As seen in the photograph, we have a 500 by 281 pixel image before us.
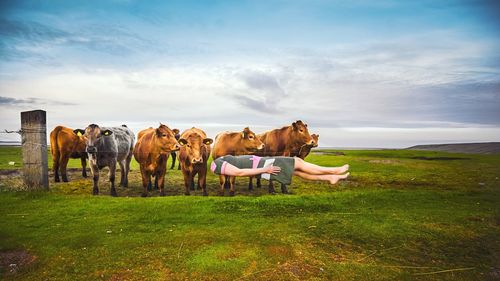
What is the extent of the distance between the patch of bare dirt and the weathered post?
19.9 ft

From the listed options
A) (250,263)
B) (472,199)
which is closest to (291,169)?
(250,263)

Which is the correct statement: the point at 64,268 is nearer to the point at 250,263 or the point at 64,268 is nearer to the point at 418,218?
the point at 250,263

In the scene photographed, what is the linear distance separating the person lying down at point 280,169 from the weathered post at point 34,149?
757cm

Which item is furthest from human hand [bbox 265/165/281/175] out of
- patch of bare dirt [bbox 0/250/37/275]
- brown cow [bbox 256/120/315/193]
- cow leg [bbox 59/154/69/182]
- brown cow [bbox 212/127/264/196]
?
cow leg [bbox 59/154/69/182]

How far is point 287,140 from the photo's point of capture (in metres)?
13.9

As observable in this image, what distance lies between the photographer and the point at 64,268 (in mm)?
4539

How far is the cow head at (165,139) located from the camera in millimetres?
10722

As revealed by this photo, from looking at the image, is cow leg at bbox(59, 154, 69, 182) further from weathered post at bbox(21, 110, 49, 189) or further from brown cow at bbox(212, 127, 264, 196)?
brown cow at bbox(212, 127, 264, 196)

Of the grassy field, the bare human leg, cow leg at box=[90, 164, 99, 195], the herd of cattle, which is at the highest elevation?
the herd of cattle

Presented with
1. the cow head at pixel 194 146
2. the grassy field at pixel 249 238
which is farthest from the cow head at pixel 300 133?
the cow head at pixel 194 146

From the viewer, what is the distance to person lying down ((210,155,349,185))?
611 cm

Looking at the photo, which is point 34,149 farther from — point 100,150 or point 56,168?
point 56,168

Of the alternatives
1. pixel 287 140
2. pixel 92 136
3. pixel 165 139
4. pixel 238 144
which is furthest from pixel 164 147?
pixel 287 140

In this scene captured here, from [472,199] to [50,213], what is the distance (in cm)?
1259
